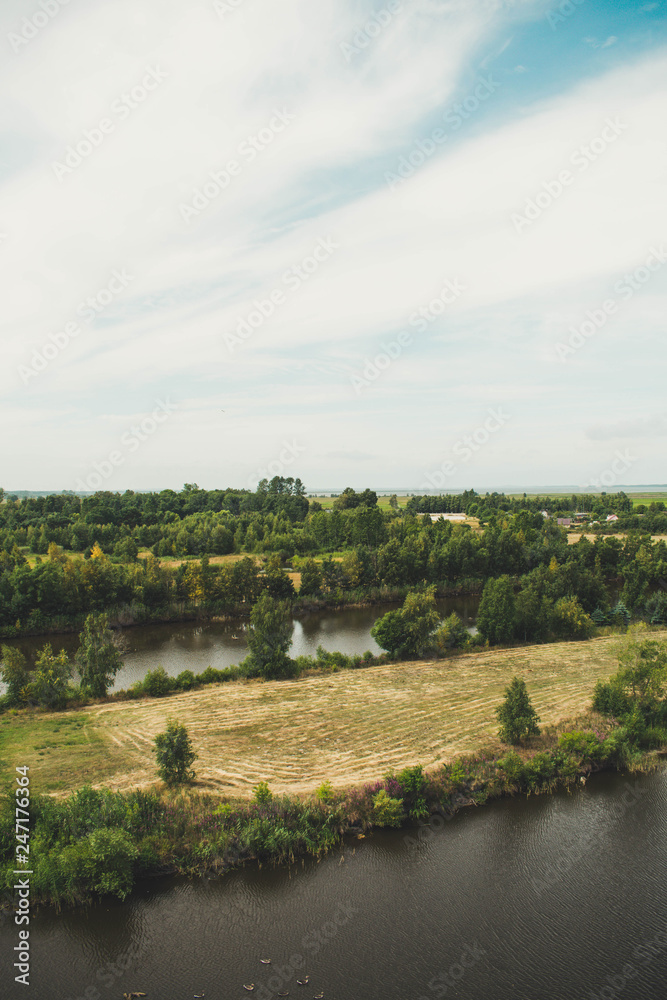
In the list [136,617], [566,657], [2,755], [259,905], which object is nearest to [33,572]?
[136,617]

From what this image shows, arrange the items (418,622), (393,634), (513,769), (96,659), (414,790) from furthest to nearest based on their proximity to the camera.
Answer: (418,622), (393,634), (96,659), (513,769), (414,790)

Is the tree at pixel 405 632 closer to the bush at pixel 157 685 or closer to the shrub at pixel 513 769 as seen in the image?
the bush at pixel 157 685

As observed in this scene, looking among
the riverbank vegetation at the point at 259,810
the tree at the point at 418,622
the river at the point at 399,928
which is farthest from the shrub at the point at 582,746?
the tree at the point at 418,622

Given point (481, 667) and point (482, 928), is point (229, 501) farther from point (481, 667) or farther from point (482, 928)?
point (482, 928)
